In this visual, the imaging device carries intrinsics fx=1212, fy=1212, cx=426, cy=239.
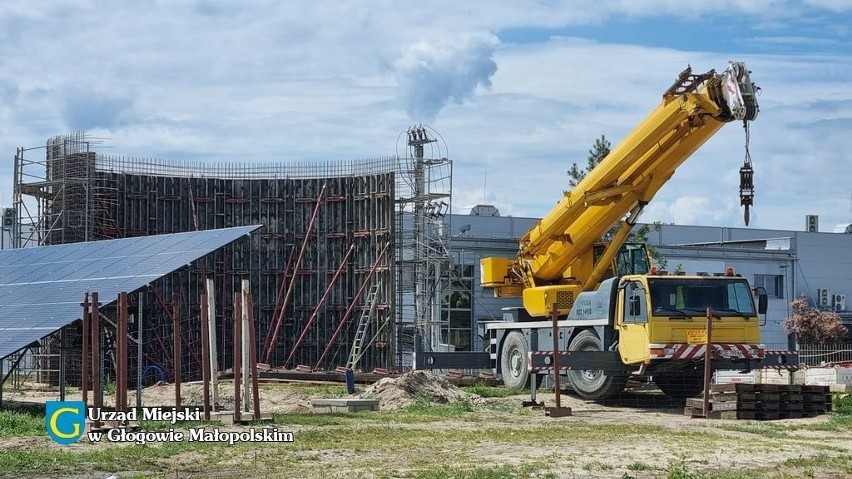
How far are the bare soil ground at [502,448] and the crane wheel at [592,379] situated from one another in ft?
Result: 3.59

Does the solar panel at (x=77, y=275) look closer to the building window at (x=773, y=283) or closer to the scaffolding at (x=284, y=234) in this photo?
the scaffolding at (x=284, y=234)

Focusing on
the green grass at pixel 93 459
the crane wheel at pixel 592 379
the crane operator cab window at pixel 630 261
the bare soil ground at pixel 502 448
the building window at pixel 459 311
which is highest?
the crane operator cab window at pixel 630 261

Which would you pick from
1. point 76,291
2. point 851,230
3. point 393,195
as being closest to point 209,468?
point 76,291

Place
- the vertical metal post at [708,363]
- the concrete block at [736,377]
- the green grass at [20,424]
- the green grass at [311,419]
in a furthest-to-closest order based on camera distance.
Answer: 1. the concrete block at [736,377]
2. the vertical metal post at [708,363]
3. the green grass at [311,419]
4. the green grass at [20,424]

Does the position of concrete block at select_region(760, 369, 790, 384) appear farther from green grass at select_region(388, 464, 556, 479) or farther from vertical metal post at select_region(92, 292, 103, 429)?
vertical metal post at select_region(92, 292, 103, 429)

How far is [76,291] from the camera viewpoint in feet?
84.9

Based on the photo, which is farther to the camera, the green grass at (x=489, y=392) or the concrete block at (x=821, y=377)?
the concrete block at (x=821, y=377)

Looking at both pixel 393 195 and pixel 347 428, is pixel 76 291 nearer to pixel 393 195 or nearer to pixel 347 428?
pixel 347 428

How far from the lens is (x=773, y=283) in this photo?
58.2 metres

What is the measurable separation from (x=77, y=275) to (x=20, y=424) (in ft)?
21.1

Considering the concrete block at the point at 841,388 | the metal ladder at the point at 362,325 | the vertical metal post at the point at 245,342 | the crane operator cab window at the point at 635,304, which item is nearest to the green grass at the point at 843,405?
the concrete block at the point at 841,388

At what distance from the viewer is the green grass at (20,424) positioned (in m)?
20.7

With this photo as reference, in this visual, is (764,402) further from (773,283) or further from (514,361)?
(773,283)

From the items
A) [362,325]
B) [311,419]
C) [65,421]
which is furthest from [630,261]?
[362,325]
